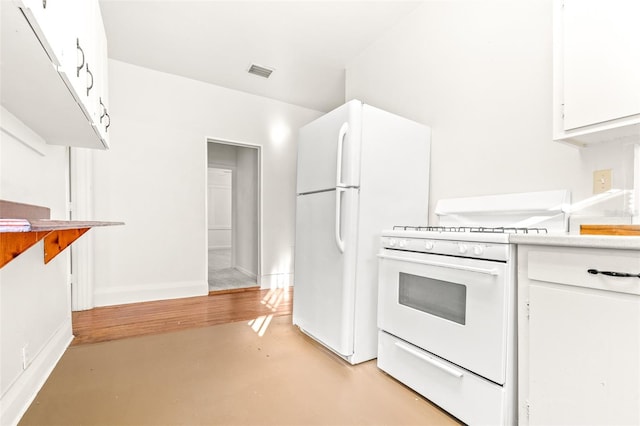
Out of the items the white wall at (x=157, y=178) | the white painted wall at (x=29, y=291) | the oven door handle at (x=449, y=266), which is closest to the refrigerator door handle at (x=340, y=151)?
the oven door handle at (x=449, y=266)

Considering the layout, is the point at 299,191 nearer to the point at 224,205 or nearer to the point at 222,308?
the point at 222,308

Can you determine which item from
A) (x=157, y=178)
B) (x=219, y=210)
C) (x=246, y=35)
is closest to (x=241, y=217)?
(x=157, y=178)

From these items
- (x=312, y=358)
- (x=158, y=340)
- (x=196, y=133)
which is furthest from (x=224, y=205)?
(x=312, y=358)

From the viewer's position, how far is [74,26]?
1.29 m

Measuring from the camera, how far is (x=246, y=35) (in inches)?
116

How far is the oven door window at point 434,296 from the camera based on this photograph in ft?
4.92

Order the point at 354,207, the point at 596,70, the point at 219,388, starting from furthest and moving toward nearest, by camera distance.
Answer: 1. the point at 354,207
2. the point at 219,388
3. the point at 596,70

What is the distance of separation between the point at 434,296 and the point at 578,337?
0.61 metres

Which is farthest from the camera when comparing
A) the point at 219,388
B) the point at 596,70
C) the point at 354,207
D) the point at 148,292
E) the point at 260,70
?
the point at 260,70

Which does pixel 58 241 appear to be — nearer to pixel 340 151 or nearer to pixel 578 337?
pixel 340 151

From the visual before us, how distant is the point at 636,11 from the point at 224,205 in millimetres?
7853

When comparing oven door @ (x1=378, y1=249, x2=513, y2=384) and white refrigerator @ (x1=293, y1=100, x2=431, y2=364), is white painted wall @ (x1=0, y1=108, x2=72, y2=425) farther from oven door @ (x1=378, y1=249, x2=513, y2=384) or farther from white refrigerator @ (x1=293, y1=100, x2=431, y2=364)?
oven door @ (x1=378, y1=249, x2=513, y2=384)

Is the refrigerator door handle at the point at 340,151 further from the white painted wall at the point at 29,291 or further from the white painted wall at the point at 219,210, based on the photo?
the white painted wall at the point at 219,210

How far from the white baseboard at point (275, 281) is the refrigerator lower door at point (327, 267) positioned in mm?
1715
